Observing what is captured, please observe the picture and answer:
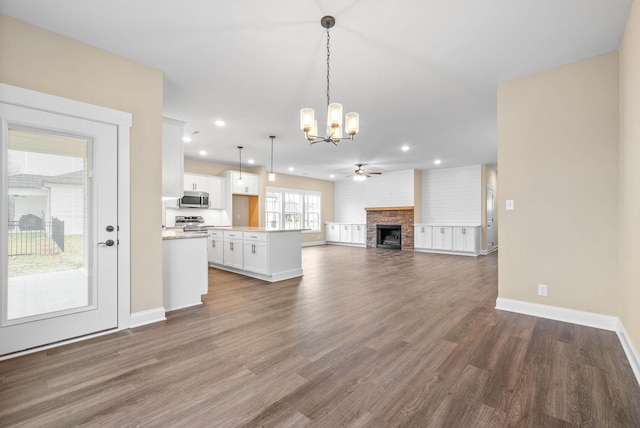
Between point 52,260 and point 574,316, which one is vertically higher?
point 52,260

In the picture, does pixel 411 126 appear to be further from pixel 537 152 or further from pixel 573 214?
pixel 573 214

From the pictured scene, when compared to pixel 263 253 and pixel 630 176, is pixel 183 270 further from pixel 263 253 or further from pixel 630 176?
pixel 630 176

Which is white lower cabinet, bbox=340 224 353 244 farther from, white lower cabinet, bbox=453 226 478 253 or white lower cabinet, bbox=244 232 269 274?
white lower cabinet, bbox=244 232 269 274

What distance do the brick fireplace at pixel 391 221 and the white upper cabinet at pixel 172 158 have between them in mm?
7440

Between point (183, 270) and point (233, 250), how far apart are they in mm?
2229

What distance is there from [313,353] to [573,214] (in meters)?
3.04

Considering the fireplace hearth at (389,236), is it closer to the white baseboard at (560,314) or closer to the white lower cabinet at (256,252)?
the white lower cabinet at (256,252)

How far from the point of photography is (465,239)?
26.8 feet

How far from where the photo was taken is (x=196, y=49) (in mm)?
2791

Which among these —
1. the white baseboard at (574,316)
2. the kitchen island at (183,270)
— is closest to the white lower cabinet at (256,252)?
the kitchen island at (183,270)

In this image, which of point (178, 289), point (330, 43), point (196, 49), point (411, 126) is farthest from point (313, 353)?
point (411, 126)

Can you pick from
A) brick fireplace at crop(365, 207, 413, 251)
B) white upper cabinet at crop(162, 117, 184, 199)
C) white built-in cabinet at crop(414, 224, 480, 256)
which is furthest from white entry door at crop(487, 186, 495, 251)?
white upper cabinet at crop(162, 117, 184, 199)

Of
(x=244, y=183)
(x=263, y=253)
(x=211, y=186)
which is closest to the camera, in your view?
(x=263, y=253)

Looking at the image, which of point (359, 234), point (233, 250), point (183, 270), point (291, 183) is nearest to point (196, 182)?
point (233, 250)
